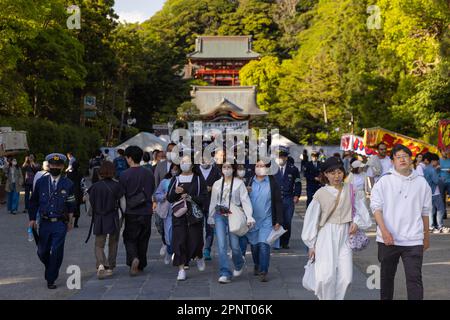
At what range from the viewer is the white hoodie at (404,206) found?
567 cm

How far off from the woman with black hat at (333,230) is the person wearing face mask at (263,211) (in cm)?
222

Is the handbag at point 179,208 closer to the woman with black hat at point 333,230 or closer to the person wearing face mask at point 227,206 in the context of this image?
the person wearing face mask at point 227,206

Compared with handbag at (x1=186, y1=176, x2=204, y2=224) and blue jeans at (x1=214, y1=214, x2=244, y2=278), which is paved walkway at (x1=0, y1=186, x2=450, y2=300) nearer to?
blue jeans at (x1=214, y1=214, x2=244, y2=278)

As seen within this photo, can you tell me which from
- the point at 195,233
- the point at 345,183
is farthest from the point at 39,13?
the point at 345,183

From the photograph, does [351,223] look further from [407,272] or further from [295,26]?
[295,26]

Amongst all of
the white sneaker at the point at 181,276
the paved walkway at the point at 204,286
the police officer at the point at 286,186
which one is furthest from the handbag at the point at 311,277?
the police officer at the point at 286,186

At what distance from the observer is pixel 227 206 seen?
808 centimetres

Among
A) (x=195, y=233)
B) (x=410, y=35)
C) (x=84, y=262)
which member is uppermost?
(x=410, y=35)

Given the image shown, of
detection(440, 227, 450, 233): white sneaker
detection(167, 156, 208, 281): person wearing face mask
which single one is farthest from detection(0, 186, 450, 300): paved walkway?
detection(440, 227, 450, 233): white sneaker

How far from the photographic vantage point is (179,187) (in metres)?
8.30

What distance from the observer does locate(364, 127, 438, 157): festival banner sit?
71.7ft

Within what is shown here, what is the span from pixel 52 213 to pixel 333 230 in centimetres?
355

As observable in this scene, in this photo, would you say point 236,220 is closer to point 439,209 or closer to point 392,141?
point 439,209

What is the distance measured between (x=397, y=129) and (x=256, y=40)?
50380mm
